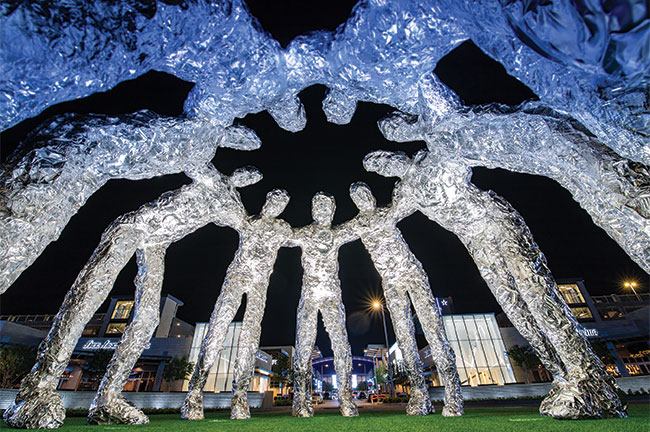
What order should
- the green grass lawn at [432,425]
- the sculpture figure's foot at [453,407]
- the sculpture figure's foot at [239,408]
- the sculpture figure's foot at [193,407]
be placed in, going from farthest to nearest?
the sculpture figure's foot at [239,408] < the sculpture figure's foot at [193,407] < the sculpture figure's foot at [453,407] < the green grass lawn at [432,425]

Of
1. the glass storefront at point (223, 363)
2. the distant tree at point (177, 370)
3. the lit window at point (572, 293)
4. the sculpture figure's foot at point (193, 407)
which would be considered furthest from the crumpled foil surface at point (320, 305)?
the lit window at point (572, 293)

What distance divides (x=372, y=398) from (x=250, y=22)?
27650 millimetres

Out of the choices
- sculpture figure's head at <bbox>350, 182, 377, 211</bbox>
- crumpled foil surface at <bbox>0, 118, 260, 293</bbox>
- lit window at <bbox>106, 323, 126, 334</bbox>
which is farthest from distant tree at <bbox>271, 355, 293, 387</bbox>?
crumpled foil surface at <bbox>0, 118, 260, 293</bbox>

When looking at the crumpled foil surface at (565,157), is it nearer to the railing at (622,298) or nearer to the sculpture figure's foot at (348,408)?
the sculpture figure's foot at (348,408)

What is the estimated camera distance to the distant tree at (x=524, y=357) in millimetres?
24516

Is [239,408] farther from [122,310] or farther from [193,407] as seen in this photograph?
[122,310]

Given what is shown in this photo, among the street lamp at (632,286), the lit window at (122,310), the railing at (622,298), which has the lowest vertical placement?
the lit window at (122,310)

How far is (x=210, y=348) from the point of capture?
4.70 metres

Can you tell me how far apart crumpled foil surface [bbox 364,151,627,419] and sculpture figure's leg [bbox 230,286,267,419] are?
3040 millimetres

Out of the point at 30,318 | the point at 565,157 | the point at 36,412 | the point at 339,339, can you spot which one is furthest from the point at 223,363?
the point at 30,318

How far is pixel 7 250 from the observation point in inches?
94.3

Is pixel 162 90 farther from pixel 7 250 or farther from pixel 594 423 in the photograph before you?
pixel 594 423

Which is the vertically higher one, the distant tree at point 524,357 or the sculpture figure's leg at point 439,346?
the distant tree at point 524,357

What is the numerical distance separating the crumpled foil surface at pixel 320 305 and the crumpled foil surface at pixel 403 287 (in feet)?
1.51
